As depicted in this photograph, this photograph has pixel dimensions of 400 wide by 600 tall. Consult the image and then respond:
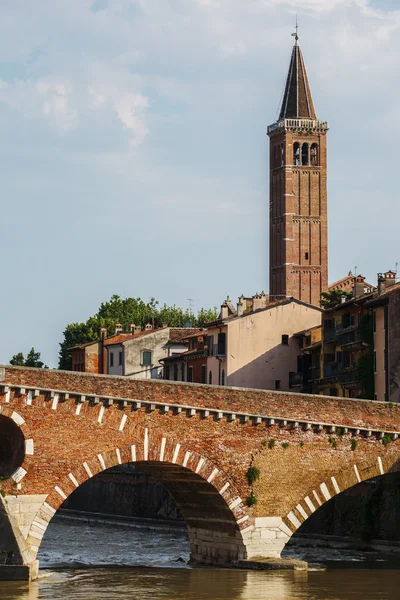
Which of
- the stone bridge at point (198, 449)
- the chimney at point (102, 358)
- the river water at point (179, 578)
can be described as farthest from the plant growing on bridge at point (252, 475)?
the chimney at point (102, 358)

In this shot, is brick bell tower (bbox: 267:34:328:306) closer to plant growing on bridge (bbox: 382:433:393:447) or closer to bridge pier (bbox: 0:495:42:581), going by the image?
plant growing on bridge (bbox: 382:433:393:447)

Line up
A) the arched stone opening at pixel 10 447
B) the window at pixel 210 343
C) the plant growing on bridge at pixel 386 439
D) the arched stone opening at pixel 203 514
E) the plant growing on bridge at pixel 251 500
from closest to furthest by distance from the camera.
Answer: the arched stone opening at pixel 10 447 < the plant growing on bridge at pixel 251 500 < the arched stone opening at pixel 203 514 < the plant growing on bridge at pixel 386 439 < the window at pixel 210 343

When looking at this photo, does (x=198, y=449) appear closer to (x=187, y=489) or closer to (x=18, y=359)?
(x=187, y=489)

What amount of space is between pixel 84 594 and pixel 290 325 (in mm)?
40560

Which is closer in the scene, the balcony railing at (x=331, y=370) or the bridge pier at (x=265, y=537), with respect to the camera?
the bridge pier at (x=265, y=537)

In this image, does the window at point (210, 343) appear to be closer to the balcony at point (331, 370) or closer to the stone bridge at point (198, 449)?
the balcony at point (331, 370)

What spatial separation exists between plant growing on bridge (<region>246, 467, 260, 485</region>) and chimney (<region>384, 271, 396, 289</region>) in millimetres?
23163

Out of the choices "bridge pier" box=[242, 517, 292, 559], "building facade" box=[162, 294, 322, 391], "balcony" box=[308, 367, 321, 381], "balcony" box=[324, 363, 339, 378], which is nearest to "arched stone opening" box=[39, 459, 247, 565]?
"bridge pier" box=[242, 517, 292, 559]

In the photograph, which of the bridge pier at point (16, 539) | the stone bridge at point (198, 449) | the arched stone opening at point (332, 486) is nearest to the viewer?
the bridge pier at point (16, 539)

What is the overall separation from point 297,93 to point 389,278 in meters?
58.1

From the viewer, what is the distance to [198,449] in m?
41.1

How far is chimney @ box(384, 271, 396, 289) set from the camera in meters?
64.0

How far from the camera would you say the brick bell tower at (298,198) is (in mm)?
120188

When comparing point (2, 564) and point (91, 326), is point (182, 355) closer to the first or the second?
point (91, 326)
